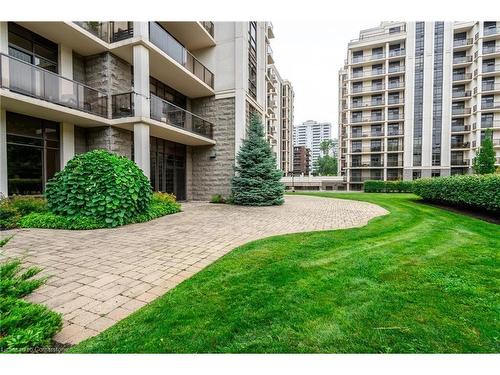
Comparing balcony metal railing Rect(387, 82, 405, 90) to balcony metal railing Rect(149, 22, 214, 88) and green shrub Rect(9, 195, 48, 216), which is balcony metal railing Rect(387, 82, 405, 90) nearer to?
balcony metal railing Rect(149, 22, 214, 88)

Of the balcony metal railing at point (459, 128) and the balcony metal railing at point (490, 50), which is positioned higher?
the balcony metal railing at point (490, 50)

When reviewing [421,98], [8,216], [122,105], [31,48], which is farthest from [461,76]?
[8,216]

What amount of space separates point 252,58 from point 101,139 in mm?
11818

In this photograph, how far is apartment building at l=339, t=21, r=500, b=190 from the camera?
38906mm

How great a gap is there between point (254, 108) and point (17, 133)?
1327 centimetres

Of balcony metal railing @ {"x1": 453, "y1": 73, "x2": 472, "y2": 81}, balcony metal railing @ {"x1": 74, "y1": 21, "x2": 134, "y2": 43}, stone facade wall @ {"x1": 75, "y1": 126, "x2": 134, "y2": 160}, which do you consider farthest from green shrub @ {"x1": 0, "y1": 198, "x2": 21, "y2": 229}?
balcony metal railing @ {"x1": 453, "y1": 73, "x2": 472, "y2": 81}

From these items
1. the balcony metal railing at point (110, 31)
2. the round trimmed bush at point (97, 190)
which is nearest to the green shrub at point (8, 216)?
the round trimmed bush at point (97, 190)

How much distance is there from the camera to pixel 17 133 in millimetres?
9453

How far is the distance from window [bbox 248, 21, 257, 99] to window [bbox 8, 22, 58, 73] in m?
10.7

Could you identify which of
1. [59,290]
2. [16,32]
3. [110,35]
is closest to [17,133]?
[16,32]

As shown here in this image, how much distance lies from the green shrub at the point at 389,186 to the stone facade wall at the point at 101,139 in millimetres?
26947

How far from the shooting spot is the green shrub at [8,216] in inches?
279

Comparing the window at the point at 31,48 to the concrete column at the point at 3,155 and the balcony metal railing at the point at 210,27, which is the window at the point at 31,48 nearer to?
the concrete column at the point at 3,155

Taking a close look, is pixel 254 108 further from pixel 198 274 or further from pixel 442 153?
pixel 442 153
